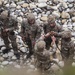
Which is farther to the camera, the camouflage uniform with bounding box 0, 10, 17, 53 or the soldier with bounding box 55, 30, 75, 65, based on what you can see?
the camouflage uniform with bounding box 0, 10, 17, 53

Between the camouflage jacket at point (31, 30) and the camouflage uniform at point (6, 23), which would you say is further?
the camouflage uniform at point (6, 23)

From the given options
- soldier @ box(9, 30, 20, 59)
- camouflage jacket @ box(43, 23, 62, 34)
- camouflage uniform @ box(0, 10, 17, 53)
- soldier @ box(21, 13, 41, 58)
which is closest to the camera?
camouflage jacket @ box(43, 23, 62, 34)

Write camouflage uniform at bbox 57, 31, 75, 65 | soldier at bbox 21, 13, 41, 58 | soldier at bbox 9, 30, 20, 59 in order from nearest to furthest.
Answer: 1. camouflage uniform at bbox 57, 31, 75, 65
2. soldier at bbox 21, 13, 41, 58
3. soldier at bbox 9, 30, 20, 59

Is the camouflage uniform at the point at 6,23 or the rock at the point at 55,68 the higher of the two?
the camouflage uniform at the point at 6,23

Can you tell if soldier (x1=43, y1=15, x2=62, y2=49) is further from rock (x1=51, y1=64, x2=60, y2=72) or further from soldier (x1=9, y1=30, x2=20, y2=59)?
soldier (x1=9, y1=30, x2=20, y2=59)

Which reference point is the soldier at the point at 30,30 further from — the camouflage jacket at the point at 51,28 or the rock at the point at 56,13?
the rock at the point at 56,13

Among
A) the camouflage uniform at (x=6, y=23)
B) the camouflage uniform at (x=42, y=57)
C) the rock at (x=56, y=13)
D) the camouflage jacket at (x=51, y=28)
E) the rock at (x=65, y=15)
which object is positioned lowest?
the camouflage uniform at (x=42, y=57)

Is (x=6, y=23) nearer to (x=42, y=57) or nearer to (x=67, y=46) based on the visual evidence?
(x=42, y=57)

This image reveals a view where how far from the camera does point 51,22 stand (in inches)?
302

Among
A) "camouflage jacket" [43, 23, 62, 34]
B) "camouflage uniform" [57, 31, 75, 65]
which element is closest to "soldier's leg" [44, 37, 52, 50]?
"camouflage jacket" [43, 23, 62, 34]

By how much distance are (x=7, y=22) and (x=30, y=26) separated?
2.62 feet

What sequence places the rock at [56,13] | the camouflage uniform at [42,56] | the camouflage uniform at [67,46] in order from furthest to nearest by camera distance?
1. the rock at [56,13]
2. the camouflage uniform at [67,46]
3. the camouflage uniform at [42,56]

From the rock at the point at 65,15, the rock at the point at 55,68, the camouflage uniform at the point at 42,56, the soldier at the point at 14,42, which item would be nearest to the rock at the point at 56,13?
the rock at the point at 65,15

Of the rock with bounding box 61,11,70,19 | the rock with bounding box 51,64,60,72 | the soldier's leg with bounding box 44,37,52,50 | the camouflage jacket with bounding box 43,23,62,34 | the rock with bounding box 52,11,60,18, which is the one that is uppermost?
the rock with bounding box 52,11,60,18
